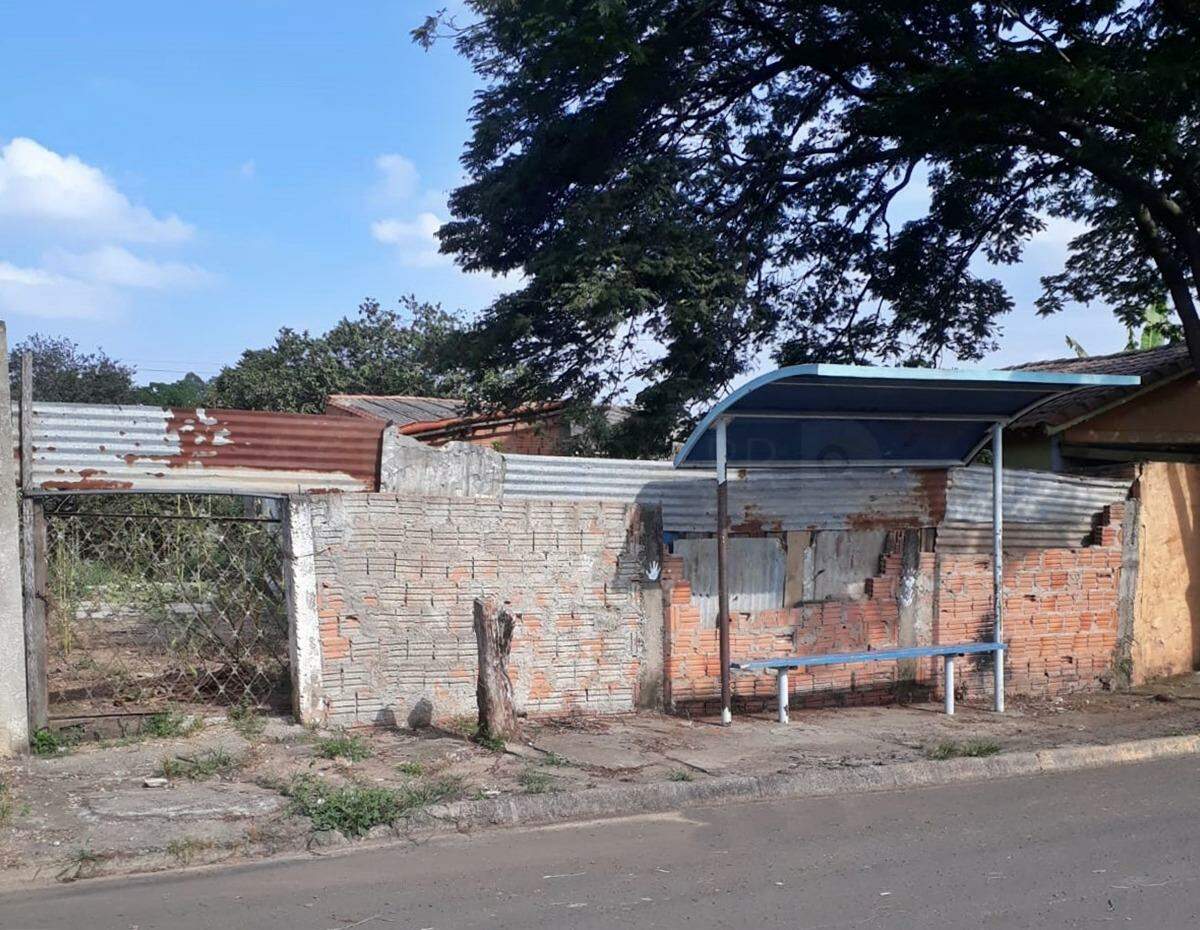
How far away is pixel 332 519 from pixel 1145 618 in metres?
8.28

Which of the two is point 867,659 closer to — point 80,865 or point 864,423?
point 864,423

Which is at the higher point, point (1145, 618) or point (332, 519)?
point (332, 519)

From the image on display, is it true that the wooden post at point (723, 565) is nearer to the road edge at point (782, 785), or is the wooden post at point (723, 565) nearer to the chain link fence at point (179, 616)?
the road edge at point (782, 785)

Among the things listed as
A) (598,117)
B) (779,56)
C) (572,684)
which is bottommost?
(572,684)

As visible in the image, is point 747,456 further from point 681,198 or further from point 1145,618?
point 1145,618

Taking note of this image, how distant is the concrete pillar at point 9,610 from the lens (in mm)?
7043

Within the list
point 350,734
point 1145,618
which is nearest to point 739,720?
point 350,734

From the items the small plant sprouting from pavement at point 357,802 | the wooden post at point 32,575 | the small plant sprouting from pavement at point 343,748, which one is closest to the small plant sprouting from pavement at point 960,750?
the small plant sprouting from pavement at point 357,802

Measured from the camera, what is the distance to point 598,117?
12.8 meters

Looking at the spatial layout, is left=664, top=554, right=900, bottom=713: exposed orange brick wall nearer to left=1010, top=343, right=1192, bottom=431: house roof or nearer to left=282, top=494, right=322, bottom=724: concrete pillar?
left=282, top=494, right=322, bottom=724: concrete pillar

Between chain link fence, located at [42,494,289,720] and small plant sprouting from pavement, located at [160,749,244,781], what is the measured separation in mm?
902

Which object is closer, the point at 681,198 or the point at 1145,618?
the point at 1145,618

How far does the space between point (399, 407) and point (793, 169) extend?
1204cm

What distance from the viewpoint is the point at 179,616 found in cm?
849
